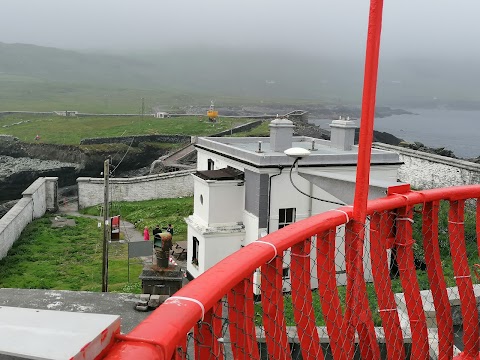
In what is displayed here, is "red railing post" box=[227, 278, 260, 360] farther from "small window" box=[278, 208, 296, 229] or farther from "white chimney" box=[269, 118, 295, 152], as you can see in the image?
"white chimney" box=[269, 118, 295, 152]

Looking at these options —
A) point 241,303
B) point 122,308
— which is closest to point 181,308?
point 241,303

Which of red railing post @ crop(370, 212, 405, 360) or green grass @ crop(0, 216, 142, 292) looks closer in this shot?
red railing post @ crop(370, 212, 405, 360)

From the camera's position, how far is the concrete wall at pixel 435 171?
91.6 ft

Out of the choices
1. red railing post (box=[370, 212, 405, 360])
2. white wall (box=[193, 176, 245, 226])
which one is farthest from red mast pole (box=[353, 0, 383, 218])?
white wall (box=[193, 176, 245, 226])

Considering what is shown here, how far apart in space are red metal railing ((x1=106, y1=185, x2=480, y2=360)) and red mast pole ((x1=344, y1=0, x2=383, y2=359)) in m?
0.02

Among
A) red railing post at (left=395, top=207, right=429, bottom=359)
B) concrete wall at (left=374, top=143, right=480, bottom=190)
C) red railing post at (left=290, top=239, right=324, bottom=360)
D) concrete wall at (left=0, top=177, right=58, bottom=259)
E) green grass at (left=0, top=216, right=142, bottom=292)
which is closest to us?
red railing post at (left=290, top=239, right=324, bottom=360)

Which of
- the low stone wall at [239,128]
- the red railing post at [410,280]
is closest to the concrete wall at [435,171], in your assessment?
the red railing post at [410,280]

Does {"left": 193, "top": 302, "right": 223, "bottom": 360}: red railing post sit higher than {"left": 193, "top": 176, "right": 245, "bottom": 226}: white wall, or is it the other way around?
{"left": 193, "top": 302, "right": 223, "bottom": 360}: red railing post

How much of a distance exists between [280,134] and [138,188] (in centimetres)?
2046

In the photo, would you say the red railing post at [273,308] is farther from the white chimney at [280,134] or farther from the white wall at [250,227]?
the white chimney at [280,134]

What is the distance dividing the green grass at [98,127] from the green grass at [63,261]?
31.1 meters

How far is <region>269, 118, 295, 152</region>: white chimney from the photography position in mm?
21984

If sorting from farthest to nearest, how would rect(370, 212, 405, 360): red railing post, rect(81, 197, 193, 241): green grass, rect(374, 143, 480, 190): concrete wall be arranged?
rect(81, 197, 193, 241): green grass → rect(374, 143, 480, 190): concrete wall → rect(370, 212, 405, 360): red railing post

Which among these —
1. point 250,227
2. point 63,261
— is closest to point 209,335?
point 250,227
